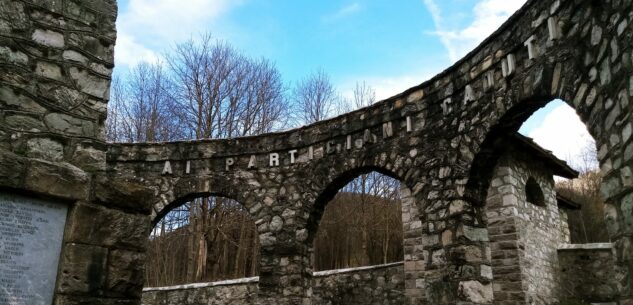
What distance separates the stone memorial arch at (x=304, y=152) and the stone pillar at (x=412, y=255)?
0.03 meters

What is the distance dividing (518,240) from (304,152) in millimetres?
4121

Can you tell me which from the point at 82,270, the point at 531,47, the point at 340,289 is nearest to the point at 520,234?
the point at 340,289

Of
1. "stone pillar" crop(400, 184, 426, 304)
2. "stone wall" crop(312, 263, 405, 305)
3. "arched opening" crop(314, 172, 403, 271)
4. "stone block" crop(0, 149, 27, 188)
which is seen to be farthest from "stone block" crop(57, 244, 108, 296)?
"arched opening" crop(314, 172, 403, 271)

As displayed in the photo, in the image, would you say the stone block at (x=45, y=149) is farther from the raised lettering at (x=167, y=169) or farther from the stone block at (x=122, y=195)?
the raised lettering at (x=167, y=169)

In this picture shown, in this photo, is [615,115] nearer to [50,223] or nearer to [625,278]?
[625,278]

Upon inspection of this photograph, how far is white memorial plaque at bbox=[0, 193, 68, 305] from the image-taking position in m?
2.84

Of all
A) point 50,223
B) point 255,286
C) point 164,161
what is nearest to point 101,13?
point 50,223

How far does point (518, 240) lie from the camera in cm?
901

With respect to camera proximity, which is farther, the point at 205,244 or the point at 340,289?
the point at 205,244

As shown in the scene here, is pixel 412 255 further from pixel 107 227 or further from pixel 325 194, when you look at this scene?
pixel 107 227

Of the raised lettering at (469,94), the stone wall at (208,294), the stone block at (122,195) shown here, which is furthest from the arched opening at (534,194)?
the stone block at (122,195)

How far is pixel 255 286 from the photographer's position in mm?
10422

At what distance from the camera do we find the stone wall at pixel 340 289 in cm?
1019

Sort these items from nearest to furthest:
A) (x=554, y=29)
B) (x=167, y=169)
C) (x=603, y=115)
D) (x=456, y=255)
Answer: (x=603, y=115), (x=554, y=29), (x=456, y=255), (x=167, y=169)
